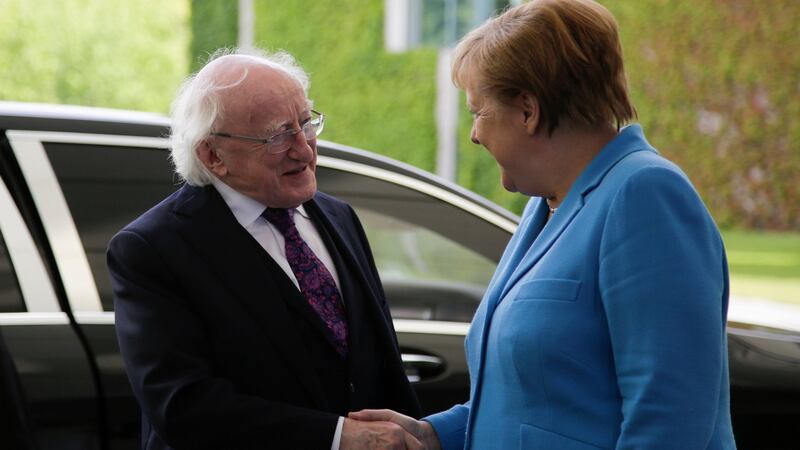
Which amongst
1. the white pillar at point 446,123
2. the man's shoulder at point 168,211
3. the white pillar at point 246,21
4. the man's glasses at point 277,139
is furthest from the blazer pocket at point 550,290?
the white pillar at point 246,21

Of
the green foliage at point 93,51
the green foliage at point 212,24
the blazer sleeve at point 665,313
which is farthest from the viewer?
the green foliage at point 93,51

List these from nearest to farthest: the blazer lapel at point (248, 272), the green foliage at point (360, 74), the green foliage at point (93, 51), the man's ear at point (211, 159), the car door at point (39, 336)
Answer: the blazer lapel at point (248, 272) → the man's ear at point (211, 159) → the car door at point (39, 336) → the green foliage at point (360, 74) → the green foliage at point (93, 51)

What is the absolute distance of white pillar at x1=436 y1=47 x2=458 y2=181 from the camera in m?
17.8

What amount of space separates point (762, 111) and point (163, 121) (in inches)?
598

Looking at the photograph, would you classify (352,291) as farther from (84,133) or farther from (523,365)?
(84,133)

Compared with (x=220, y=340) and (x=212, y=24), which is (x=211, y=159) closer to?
(x=220, y=340)

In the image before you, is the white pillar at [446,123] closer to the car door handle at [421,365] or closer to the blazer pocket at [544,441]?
the car door handle at [421,365]

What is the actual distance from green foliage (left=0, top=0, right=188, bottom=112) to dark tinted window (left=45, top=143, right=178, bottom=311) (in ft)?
87.7

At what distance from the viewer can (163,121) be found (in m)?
3.54

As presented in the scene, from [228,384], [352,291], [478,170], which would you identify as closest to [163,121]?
[352,291]

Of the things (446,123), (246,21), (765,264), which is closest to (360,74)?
(446,123)

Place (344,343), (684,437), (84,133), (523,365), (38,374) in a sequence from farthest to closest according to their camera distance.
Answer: (84,133) < (38,374) < (344,343) < (523,365) < (684,437)

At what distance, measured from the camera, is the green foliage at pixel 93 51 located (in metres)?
29.2

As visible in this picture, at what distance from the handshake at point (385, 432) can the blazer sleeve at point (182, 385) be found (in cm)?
4
